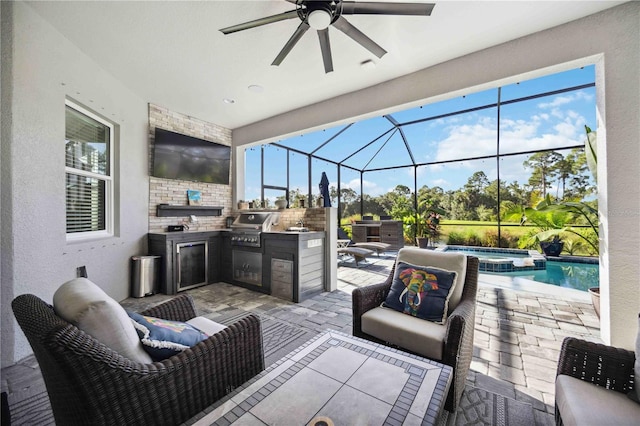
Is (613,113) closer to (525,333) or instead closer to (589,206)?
(589,206)

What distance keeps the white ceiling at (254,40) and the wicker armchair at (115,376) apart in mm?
2730

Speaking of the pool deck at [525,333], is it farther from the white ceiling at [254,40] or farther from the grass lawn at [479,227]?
the grass lawn at [479,227]

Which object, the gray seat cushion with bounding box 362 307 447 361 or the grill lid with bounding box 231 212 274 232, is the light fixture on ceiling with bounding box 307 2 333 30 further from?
the grill lid with bounding box 231 212 274 232

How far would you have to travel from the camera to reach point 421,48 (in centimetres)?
300

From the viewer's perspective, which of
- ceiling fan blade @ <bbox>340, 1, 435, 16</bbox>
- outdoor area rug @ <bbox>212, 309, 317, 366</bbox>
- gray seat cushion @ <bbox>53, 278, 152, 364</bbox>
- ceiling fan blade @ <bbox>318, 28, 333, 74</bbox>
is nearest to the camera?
gray seat cushion @ <bbox>53, 278, 152, 364</bbox>

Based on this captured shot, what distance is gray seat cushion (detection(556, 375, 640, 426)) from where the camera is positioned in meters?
1.05

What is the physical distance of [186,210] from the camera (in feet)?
16.1

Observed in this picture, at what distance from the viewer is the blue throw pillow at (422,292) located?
201 centimetres

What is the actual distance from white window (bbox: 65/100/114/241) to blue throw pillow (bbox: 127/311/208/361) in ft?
8.96

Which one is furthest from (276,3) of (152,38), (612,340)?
(612,340)

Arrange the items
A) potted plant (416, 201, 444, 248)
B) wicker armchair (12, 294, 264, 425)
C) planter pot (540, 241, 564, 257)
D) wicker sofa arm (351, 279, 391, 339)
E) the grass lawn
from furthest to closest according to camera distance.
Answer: potted plant (416, 201, 444, 248) < the grass lawn < planter pot (540, 241, 564, 257) < wicker sofa arm (351, 279, 391, 339) < wicker armchair (12, 294, 264, 425)

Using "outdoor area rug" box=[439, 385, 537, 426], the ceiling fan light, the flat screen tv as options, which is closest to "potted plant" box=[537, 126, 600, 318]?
"outdoor area rug" box=[439, 385, 537, 426]

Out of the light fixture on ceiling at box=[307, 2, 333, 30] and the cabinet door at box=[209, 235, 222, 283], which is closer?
the light fixture on ceiling at box=[307, 2, 333, 30]

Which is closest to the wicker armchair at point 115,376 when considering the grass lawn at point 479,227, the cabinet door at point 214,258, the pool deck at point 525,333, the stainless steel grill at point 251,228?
the pool deck at point 525,333
